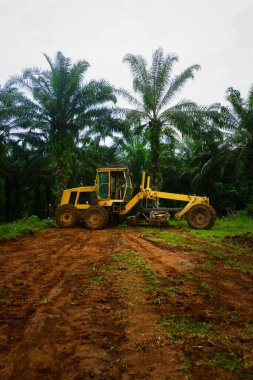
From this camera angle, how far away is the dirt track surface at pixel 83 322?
291 centimetres

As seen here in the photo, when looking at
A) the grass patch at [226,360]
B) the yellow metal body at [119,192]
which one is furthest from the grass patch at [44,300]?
the yellow metal body at [119,192]

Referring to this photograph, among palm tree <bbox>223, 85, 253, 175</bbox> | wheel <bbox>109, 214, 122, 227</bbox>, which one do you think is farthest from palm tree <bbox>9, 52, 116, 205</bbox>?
palm tree <bbox>223, 85, 253, 175</bbox>

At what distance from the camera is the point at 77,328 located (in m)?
3.68

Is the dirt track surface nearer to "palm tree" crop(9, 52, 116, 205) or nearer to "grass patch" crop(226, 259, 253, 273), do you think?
"grass patch" crop(226, 259, 253, 273)

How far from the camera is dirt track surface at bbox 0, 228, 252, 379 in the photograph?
114 inches

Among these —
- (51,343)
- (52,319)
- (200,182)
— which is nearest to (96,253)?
(52,319)

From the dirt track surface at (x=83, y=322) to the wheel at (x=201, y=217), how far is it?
6932mm

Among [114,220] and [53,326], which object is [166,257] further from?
[114,220]

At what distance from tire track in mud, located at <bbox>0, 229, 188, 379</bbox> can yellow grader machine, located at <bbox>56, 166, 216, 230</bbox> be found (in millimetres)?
7795

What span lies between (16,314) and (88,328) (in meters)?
1.07

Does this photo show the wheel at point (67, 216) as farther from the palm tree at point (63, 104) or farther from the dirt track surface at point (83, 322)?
the dirt track surface at point (83, 322)

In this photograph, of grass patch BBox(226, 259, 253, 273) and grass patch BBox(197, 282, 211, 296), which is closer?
grass patch BBox(197, 282, 211, 296)

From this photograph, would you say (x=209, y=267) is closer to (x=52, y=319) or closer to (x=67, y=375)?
(x=52, y=319)

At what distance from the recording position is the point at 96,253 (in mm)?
8406
